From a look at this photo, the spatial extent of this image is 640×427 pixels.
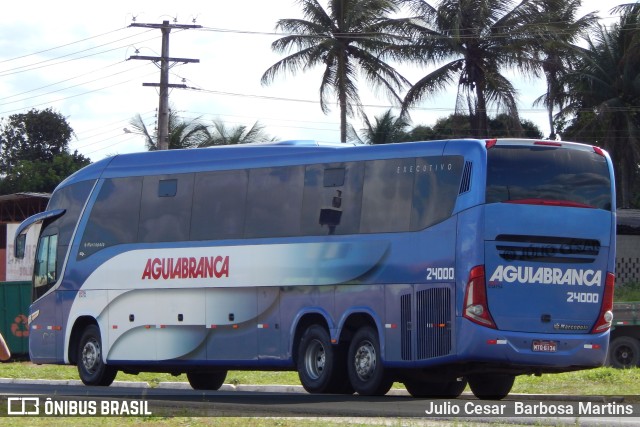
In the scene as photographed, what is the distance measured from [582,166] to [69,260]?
983 cm

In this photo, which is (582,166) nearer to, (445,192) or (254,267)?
(445,192)

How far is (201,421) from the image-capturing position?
1274 cm

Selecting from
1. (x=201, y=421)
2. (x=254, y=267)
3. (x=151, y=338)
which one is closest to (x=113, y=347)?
(x=151, y=338)

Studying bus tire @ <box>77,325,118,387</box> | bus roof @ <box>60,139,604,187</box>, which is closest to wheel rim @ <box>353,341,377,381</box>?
bus roof @ <box>60,139,604,187</box>

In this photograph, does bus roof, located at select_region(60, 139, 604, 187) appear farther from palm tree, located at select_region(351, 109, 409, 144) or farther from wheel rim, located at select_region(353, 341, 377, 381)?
palm tree, located at select_region(351, 109, 409, 144)

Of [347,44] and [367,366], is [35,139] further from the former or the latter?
[367,366]

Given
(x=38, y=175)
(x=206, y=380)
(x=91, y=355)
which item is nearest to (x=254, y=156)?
(x=206, y=380)

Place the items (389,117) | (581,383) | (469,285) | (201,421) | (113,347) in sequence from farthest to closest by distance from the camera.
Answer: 1. (389,117)
2. (113,347)
3. (581,383)
4. (469,285)
5. (201,421)

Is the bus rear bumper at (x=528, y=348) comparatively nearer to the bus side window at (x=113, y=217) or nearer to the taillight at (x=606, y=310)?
the taillight at (x=606, y=310)

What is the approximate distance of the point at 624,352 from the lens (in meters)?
26.3

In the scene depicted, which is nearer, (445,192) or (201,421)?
(201,421)

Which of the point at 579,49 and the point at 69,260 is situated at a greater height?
the point at 579,49

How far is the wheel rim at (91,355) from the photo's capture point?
2198 cm

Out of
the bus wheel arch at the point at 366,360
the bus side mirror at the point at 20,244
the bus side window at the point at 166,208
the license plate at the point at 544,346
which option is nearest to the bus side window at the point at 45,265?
the bus side mirror at the point at 20,244
